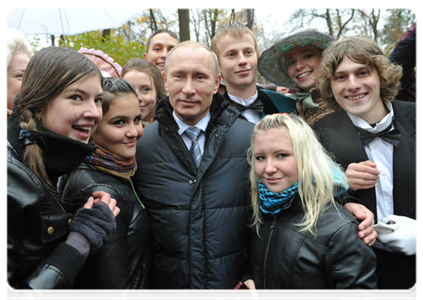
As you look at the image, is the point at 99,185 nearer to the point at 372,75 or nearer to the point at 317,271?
the point at 317,271

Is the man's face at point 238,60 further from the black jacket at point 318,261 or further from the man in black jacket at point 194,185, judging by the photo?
the black jacket at point 318,261

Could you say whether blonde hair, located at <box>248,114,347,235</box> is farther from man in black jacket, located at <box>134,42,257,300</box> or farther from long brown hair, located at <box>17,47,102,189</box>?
long brown hair, located at <box>17,47,102,189</box>

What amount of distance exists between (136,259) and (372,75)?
81.7 inches

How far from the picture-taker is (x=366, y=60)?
2674 millimetres

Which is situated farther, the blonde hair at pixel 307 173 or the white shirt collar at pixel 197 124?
the white shirt collar at pixel 197 124

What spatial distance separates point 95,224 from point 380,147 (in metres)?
2.00

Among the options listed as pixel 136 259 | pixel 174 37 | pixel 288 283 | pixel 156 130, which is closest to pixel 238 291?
pixel 288 283

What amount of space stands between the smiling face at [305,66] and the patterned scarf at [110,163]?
6.25 feet

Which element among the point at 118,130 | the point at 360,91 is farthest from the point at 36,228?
the point at 360,91

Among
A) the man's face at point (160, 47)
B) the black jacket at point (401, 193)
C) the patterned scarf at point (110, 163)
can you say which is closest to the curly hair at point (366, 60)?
the black jacket at point (401, 193)

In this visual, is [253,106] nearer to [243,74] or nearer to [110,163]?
[243,74]

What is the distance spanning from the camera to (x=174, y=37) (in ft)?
→ 16.8

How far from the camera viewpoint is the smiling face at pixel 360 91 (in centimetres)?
267

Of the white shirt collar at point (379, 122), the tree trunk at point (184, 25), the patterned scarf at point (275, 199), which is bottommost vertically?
the patterned scarf at point (275, 199)
